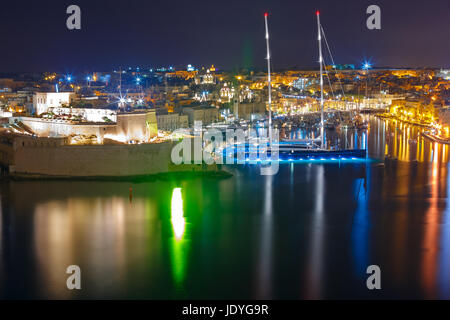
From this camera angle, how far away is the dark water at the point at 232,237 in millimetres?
4410

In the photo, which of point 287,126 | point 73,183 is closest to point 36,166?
point 73,183

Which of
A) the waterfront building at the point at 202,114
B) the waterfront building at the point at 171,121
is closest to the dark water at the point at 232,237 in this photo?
the waterfront building at the point at 171,121

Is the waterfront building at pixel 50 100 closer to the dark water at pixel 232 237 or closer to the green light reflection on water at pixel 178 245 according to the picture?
the dark water at pixel 232 237

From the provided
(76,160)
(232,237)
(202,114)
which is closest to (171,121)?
(202,114)

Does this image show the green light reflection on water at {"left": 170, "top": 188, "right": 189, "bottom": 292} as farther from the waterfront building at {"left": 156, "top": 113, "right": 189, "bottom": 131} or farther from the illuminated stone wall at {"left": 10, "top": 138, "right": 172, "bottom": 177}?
the waterfront building at {"left": 156, "top": 113, "right": 189, "bottom": 131}

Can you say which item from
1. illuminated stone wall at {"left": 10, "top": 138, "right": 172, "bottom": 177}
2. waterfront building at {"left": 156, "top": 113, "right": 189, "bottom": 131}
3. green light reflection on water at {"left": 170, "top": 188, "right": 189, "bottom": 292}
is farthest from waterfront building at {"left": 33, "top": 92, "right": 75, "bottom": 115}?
green light reflection on water at {"left": 170, "top": 188, "right": 189, "bottom": 292}

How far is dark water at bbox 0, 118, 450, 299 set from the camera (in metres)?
4.41

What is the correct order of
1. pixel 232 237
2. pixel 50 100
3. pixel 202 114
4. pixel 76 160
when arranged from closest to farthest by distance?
pixel 232 237, pixel 76 160, pixel 50 100, pixel 202 114

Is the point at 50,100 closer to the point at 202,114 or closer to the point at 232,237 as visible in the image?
the point at 202,114

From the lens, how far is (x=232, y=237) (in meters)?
5.48

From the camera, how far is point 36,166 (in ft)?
26.1

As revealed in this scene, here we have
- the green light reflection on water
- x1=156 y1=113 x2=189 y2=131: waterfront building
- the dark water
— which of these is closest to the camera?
the dark water
